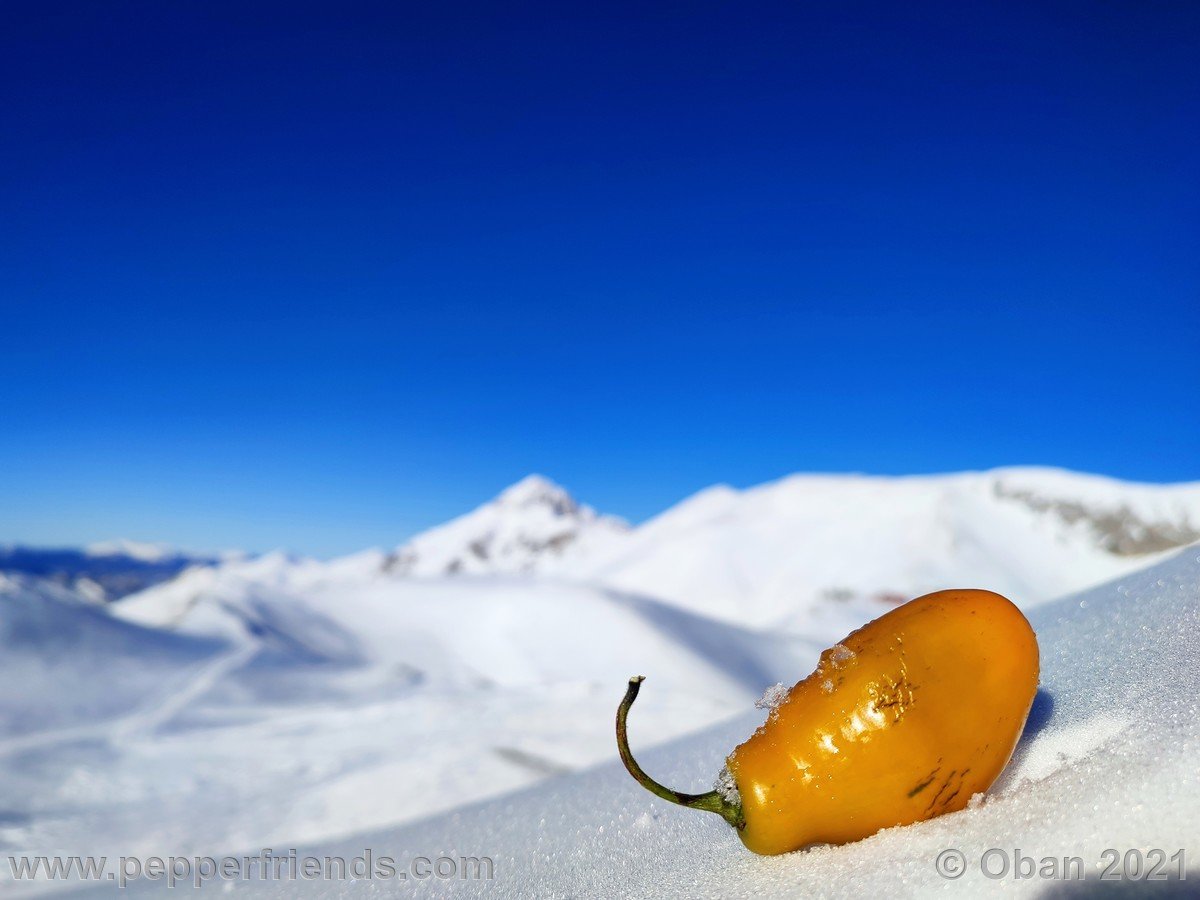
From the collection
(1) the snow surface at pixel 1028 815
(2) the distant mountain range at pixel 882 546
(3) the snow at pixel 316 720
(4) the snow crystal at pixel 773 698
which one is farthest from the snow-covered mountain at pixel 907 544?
(4) the snow crystal at pixel 773 698

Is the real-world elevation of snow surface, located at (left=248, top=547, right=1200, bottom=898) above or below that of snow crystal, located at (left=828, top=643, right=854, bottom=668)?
below

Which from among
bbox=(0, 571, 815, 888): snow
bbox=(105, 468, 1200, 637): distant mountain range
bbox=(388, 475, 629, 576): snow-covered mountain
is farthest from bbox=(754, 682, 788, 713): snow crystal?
bbox=(388, 475, 629, 576): snow-covered mountain

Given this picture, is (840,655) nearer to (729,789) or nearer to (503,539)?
(729,789)

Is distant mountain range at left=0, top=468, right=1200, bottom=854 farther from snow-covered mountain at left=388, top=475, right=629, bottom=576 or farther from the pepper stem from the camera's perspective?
snow-covered mountain at left=388, top=475, right=629, bottom=576

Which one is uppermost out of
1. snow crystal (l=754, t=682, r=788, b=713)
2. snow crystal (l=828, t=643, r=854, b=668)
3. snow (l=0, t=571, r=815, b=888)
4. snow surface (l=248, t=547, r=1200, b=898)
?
snow crystal (l=828, t=643, r=854, b=668)

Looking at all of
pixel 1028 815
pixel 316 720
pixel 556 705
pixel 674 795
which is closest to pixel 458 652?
pixel 316 720

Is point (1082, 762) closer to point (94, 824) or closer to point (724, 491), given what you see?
point (94, 824)

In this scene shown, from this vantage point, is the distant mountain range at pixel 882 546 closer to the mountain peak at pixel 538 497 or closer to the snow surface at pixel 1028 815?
the snow surface at pixel 1028 815
